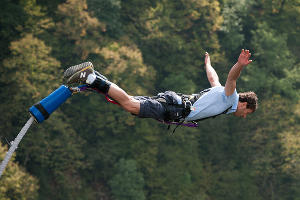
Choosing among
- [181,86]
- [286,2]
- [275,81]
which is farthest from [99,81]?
[286,2]

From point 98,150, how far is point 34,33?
20.3 ft

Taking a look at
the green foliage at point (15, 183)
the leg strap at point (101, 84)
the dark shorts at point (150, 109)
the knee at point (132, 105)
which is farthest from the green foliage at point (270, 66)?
the leg strap at point (101, 84)

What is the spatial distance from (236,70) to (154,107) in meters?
1.10

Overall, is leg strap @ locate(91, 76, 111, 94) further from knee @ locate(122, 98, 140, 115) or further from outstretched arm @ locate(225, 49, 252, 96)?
outstretched arm @ locate(225, 49, 252, 96)

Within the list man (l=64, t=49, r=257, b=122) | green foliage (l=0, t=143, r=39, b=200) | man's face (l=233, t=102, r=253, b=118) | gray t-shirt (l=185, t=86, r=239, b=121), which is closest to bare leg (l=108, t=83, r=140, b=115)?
man (l=64, t=49, r=257, b=122)

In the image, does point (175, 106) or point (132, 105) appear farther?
point (175, 106)

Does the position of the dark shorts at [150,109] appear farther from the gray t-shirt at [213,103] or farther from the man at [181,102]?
the gray t-shirt at [213,103]

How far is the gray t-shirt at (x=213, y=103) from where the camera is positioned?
6.60m

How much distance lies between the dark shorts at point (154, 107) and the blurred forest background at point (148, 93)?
15.3 metres

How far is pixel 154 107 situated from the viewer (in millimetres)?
6570

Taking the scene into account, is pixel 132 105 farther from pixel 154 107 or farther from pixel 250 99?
pixel 250 99

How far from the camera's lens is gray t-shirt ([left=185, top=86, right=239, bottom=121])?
21.7 ft

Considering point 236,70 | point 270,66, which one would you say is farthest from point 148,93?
point 236,70

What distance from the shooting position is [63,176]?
25125 millimetres
